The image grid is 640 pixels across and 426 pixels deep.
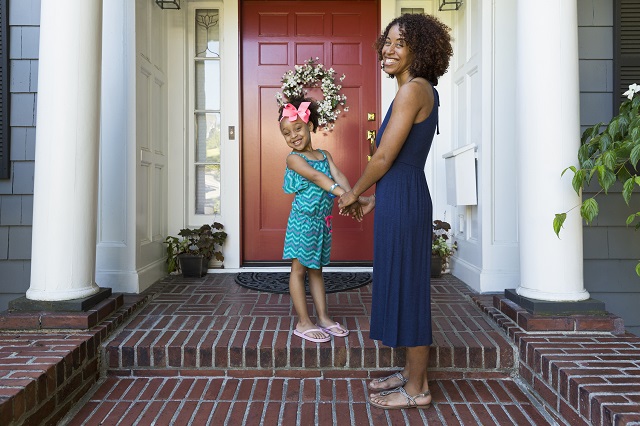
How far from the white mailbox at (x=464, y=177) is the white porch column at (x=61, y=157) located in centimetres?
225

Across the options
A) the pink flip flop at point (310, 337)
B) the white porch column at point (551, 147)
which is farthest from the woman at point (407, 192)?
the white porch column at point (551, 147)

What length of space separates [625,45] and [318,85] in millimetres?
2098

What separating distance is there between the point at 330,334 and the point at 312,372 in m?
0.21

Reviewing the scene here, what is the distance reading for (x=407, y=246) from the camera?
1747 mm

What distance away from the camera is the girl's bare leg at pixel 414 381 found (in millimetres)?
1810

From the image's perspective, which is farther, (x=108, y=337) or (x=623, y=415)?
(x=108, y=337)

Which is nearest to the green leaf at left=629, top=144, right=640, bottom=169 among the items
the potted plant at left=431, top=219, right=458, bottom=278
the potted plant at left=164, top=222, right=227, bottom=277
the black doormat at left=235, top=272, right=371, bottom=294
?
the potted plant at left=431, top=219, right=458, bottom=278

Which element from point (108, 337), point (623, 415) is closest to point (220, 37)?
point (108, 337)

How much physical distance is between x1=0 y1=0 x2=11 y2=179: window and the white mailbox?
293cm

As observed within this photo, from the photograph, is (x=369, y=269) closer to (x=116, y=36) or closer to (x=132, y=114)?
(x=132, y=114)

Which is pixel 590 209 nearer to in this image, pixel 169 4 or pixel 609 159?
pixel 609 159

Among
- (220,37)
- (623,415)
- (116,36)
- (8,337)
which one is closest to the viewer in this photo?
(623,415)

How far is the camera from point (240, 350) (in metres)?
2.13

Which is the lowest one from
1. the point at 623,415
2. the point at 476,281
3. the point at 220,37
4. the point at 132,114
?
the point at 623,415
